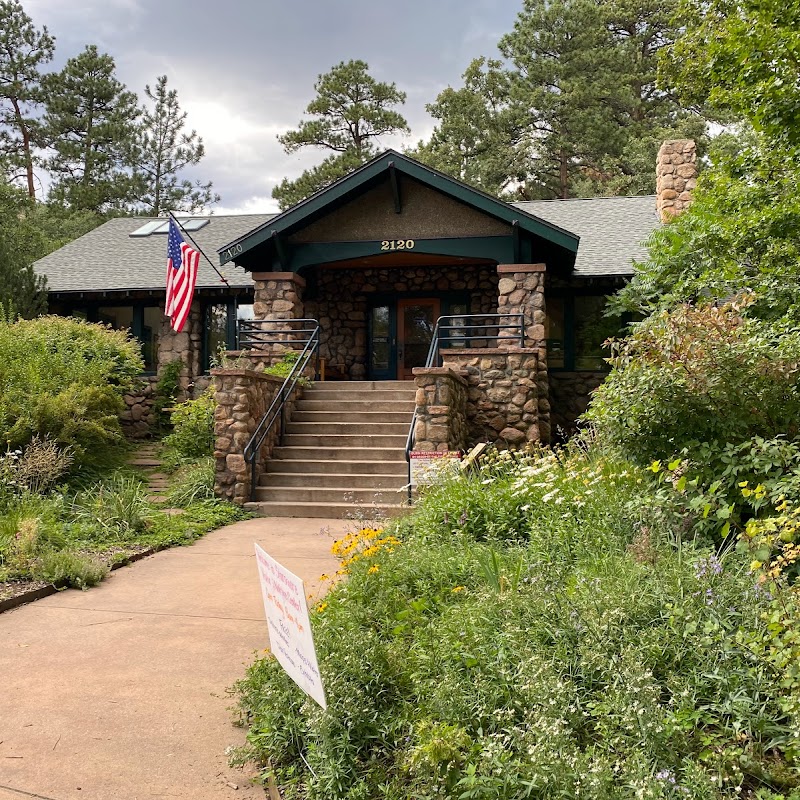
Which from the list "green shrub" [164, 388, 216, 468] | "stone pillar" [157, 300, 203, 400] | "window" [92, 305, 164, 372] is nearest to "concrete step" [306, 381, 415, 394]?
"green shrub" [164, 388, 216, 468]

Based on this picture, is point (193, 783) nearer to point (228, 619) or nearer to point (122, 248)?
point (228, 619)

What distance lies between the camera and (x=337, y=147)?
28.1 metres

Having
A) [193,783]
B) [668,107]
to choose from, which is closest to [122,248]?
[193,783]

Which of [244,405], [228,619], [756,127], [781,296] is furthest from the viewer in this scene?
[244,405]

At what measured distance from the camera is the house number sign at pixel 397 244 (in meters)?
12.7

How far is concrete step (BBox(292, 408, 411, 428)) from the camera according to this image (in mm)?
11258

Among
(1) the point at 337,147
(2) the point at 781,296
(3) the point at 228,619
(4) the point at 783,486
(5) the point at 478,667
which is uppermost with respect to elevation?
(1) the point at 337,147

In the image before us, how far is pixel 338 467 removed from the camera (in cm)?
1009

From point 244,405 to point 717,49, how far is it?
7.16 meters

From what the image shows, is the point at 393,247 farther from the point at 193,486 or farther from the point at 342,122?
the point at 342,122

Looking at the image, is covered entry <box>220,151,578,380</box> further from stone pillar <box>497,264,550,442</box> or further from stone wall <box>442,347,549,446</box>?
stone wall <box>442,347,549,446</box>

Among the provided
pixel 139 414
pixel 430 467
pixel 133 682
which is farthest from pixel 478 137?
pixel 133 682

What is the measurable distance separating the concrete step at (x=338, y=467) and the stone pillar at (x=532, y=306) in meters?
3.02

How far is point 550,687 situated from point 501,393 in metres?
8.59
